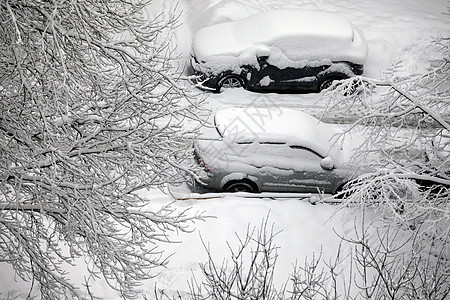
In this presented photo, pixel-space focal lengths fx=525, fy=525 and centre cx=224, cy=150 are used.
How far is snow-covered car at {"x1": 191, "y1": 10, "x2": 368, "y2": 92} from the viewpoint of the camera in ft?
40.3

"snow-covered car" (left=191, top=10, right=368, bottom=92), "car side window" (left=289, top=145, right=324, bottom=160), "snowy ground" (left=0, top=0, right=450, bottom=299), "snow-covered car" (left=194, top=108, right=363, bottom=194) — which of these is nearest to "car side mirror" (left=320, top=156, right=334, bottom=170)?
"snow-covered car" (left=194, top=108, right=363, bottom=194)

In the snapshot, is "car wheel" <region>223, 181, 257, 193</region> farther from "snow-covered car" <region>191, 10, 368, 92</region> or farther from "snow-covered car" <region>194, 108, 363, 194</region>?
"snow-covered car" <region>191, 10, 368, 92</region>

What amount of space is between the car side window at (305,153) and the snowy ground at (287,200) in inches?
32.5

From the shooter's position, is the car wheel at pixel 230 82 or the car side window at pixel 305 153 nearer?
the car side window at pixel 305 153

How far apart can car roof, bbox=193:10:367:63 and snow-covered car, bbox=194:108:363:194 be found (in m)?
2.98

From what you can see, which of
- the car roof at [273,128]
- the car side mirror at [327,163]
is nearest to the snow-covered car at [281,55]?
the car roof at [273,128]

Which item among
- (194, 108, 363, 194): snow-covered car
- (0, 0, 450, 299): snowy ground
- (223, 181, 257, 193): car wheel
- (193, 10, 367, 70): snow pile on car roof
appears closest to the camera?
(0, 0, 450, 299): snowy ground

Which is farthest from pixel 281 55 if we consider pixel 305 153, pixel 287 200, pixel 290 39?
pixel 287 200

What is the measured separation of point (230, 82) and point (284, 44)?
156cm

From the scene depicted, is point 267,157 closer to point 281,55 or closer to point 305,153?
point 305,153

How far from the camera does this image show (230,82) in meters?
12.7

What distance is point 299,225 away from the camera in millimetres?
9133

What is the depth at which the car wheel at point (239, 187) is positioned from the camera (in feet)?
31.8

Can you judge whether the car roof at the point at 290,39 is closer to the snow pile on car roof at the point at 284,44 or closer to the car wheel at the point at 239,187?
the snow pile on car roof at the point at 284,44
